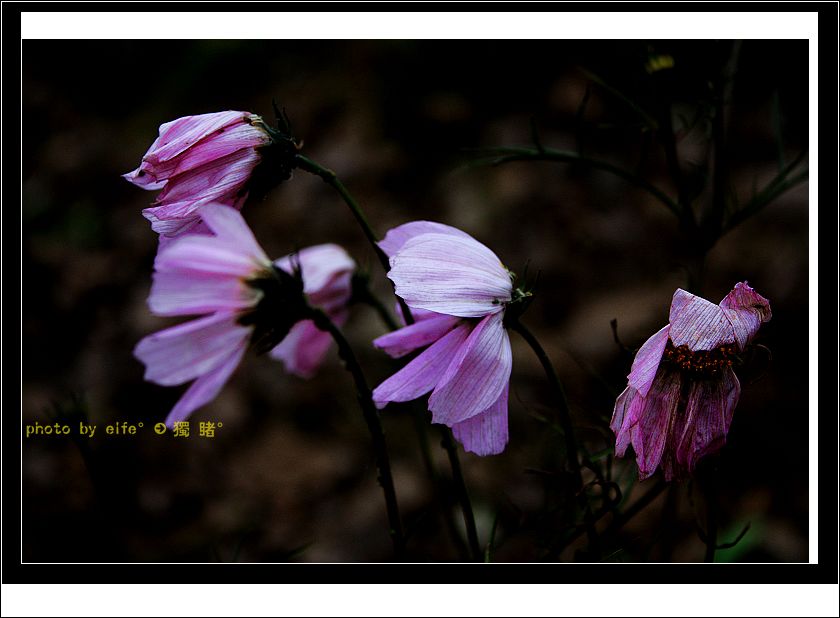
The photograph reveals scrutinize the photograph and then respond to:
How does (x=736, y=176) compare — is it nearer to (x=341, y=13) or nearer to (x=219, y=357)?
(x=341, y=13)

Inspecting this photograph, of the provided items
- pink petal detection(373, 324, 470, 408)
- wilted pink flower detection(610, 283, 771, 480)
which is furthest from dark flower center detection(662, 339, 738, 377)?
pink petal detection(373, 324, 470, 408)

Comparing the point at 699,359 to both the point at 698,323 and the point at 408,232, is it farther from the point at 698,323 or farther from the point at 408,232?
the point at 408,232

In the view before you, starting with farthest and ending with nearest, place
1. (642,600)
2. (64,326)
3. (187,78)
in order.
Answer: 1. (187,78)
2. (64,326)
3. (642,600)

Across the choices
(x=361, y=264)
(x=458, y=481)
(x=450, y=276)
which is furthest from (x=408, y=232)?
(x=361, y=264)

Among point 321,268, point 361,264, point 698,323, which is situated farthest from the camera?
point 361,264

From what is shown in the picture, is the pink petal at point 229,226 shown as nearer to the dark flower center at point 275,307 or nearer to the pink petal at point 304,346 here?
the dark flower center at point 275,307
